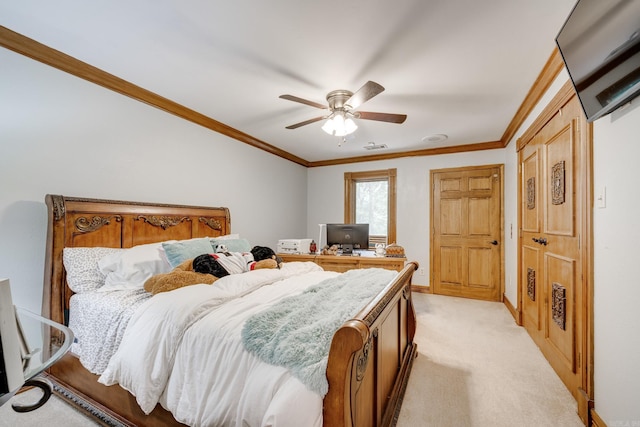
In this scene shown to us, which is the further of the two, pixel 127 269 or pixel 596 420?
pixel 127 269

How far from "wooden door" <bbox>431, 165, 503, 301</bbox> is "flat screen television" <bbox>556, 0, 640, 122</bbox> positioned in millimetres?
2967

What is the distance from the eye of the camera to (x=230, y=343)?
3.99 ft

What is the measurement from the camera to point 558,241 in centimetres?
219

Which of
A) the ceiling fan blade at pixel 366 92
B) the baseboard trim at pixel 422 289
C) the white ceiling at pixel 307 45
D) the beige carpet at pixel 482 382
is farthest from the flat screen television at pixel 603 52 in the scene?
the baseboard trim at pixel 422 289

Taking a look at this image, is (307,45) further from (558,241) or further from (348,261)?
(348,261)

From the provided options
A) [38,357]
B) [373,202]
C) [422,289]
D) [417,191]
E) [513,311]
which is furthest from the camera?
[373,202]

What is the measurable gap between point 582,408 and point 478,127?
3.04 metres

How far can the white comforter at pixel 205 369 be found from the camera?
39.6 inches

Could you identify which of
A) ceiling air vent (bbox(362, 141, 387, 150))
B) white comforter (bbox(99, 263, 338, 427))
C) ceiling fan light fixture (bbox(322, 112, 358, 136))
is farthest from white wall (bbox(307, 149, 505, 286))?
white comforter (bbox(99, 263, 338, 427))

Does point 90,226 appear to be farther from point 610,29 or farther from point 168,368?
point 610,29

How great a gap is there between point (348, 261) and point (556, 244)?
2.17 metres

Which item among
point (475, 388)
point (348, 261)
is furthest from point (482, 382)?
point (348, 261)

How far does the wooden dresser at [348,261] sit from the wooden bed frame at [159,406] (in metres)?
1.05

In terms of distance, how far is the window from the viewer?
4.98 m
